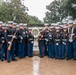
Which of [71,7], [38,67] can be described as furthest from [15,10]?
[38,67]

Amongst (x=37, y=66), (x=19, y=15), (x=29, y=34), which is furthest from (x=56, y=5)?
(x=37, y=66)

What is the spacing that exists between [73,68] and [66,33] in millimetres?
2139

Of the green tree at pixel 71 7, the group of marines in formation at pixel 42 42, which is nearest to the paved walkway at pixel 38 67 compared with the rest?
the group of marines in formation at pixel 42 42

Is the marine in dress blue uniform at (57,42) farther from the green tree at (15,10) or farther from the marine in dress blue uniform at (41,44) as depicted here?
the green tree at (15,10)

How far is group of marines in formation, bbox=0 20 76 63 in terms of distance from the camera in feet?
37.0

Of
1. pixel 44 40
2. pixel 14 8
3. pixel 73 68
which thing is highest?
pixel 14 8

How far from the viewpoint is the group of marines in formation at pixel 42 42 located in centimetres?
1127

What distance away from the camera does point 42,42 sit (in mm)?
12297

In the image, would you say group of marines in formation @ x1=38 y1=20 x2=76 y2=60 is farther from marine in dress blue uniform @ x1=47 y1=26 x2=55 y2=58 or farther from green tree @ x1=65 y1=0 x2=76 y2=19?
green tree @ x1=65 y1=0 x2=76 y2=19

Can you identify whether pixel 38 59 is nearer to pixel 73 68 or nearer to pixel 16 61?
pixel 16 61

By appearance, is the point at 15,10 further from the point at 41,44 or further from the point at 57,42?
the point at 57,42

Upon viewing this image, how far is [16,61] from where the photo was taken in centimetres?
1136

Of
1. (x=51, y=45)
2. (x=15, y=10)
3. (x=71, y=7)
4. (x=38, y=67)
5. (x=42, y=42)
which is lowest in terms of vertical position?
(x=38, y=67)

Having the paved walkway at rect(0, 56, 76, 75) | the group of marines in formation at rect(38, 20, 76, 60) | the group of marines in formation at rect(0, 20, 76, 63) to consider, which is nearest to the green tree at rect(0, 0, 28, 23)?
the group of marines in formation at rect(0, 20, 76, 63)
